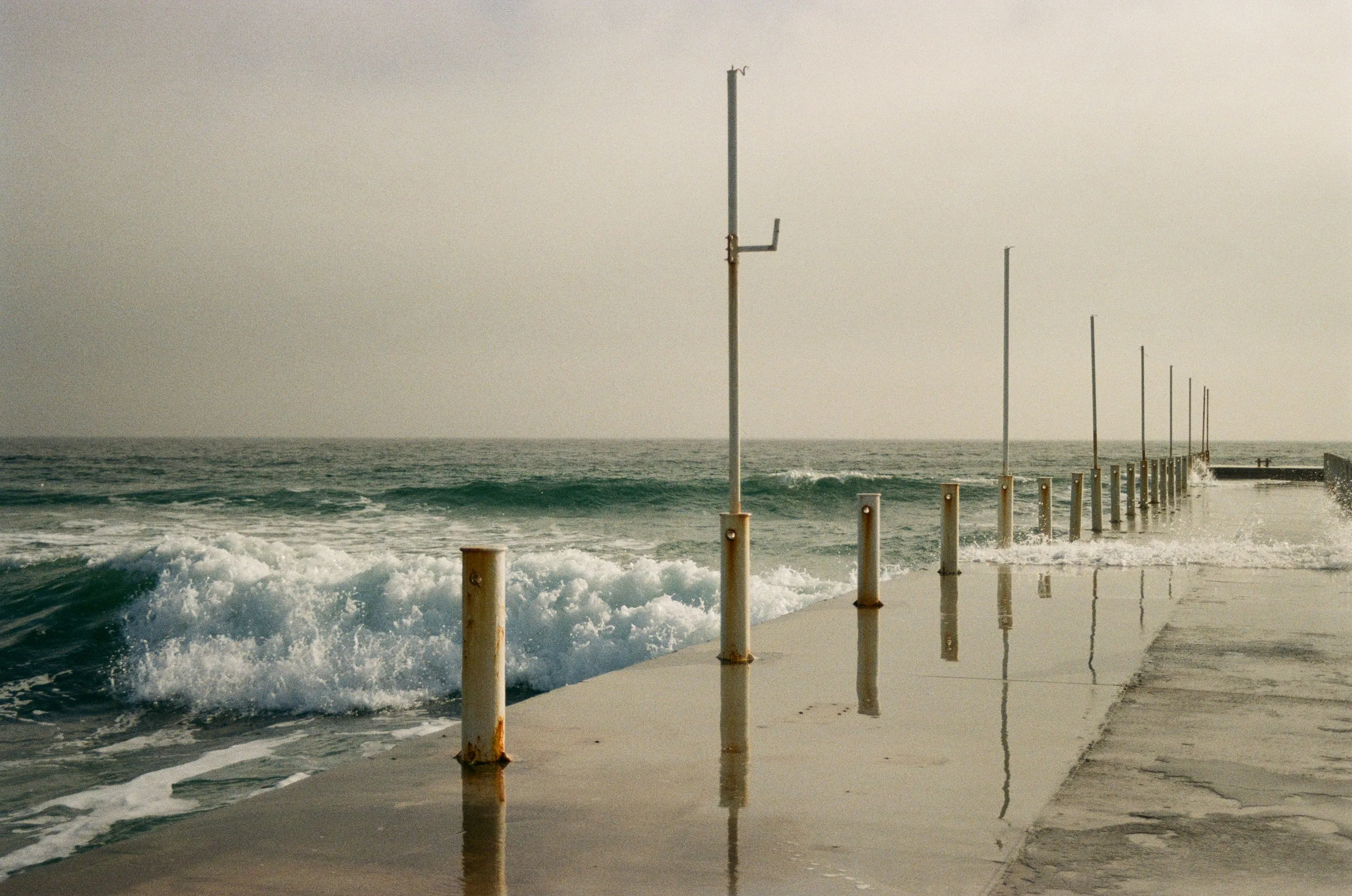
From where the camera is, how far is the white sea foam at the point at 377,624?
15078 millimetres

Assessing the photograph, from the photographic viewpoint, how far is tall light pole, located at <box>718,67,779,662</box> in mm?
8430

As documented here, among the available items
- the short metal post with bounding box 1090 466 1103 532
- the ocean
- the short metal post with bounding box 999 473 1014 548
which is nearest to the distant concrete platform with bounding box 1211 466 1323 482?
the ocean

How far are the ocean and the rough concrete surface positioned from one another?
5.66 m

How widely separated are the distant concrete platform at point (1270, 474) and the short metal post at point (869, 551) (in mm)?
48502

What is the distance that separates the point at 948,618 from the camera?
1091 centimetres

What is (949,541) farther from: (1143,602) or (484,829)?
(484,829)

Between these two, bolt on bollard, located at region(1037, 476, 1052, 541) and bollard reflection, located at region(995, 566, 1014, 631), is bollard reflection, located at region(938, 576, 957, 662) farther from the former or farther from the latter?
bolt on bollard, located at region(1037, 476, 1052, 541)

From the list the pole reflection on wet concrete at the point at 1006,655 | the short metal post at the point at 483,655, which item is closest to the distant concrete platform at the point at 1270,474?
the pole reflection on wet concrete at the point at 1006,655

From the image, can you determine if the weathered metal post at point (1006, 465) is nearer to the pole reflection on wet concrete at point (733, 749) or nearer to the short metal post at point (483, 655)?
the pole reflection on wet concrete at point (733, 749)

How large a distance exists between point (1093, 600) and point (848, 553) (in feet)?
64.1

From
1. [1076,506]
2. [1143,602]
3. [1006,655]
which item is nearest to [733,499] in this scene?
[1006,655]

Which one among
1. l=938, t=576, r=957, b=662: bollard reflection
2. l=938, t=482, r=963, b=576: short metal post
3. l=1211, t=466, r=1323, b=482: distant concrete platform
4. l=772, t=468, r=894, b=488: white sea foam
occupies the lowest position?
l=772, t=468, r=894, b=488: white sea foam

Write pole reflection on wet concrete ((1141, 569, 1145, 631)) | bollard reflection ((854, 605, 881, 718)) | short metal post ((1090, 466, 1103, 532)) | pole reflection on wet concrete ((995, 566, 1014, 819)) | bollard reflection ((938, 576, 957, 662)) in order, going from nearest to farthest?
pole reflection on wet concrete ((995, 566, 1014, 819)), bollard reflection ((854, 605, 881, 718)), bollard reflection ((938, 576, 957, 662)), pole reflection on wet concrete ((1141, 569, 1145, 631)), short metal post ((1090, 466, 1103, 532))

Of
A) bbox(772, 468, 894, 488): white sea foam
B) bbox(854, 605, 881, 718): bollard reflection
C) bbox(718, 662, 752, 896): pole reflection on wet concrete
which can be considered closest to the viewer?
bbox(718, 662, 752, 896): pole reflection on wet concrete
